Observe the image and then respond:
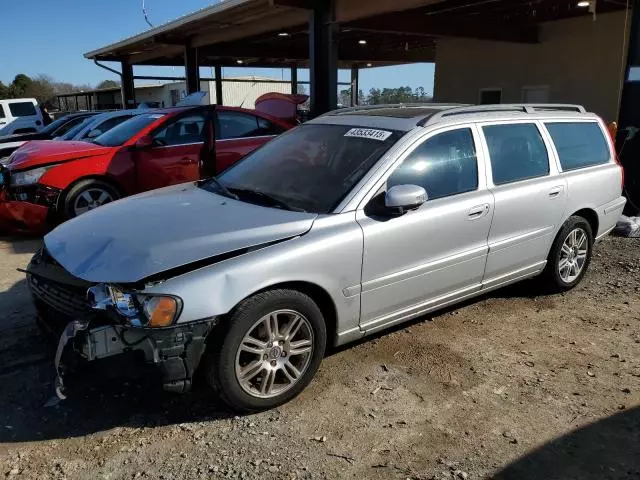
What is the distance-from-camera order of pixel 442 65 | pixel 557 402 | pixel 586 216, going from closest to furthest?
Answer: pixel 557 402 → pixel 586 216 → pixel 442 65

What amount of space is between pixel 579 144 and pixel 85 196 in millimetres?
5578

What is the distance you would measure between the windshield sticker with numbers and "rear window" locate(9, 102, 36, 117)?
A: 21.1m

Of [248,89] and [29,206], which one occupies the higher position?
[248,89]

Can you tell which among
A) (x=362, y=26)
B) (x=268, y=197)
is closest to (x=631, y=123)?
(x=362, y=26)

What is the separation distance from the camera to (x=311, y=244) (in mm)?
3201

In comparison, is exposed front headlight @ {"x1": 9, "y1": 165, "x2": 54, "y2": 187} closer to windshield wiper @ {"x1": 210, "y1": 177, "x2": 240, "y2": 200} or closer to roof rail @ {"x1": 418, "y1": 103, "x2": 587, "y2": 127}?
windshield wiper @ {"x1": 210, "y1": 177, "x2": 240, "y2": 200}

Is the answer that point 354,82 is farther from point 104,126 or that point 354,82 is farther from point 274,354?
point 274,354

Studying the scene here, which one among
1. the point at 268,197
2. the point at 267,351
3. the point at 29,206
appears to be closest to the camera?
the point at 267,351

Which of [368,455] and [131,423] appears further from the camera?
[131,423]

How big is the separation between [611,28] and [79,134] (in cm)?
1131

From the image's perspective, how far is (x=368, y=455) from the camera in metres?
2.86

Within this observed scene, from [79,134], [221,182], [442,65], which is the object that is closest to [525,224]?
[221,182]

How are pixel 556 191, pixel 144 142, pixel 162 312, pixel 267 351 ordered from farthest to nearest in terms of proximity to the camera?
pixel 144 142, pixel 556 191, pixel 267 351, pixel 162 312

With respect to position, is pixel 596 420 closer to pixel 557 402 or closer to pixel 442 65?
pixel 557 402
